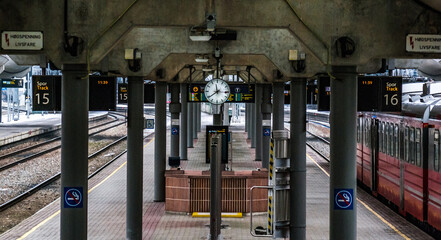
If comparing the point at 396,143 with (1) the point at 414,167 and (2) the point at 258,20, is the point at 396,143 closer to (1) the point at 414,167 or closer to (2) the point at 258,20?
(1) the point at 414,167

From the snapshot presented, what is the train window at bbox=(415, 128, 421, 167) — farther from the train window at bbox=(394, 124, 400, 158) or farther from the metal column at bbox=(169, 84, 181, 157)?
the metal column at bbox=(169, 84, 181, 157)

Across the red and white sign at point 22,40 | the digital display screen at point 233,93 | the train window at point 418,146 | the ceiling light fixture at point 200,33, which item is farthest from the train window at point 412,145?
the red and white sign at point 22,40

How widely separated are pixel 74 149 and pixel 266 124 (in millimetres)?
16633

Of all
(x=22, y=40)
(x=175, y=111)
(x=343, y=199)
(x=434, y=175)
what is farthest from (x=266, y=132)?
(x=22, y=40)

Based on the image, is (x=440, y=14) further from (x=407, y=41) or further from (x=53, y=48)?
(x=53, y=48)

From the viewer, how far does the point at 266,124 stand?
25.8 meters

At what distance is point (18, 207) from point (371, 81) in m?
11.4

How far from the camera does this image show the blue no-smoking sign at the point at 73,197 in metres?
9.72

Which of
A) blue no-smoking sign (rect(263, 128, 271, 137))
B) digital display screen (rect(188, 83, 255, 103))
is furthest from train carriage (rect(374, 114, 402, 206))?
blue no-smoking sign (rect(263, 128, 271, 137))

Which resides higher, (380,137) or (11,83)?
(11,83)

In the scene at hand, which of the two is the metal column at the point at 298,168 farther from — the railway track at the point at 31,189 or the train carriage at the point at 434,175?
the railway track at the point at 31,189

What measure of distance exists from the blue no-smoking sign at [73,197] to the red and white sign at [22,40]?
2124 millimetres

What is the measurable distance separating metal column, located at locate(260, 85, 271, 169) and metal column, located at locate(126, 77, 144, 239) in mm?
11084

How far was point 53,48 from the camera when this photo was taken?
9.48 meters
